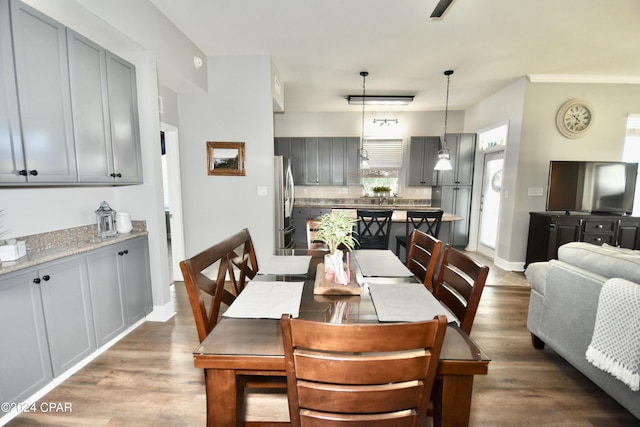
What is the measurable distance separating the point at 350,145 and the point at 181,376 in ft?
16.0

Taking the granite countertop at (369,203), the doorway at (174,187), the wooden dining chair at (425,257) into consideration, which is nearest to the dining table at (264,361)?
the wooden dining chair at (425,257)

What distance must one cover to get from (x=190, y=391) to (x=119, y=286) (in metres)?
1.09

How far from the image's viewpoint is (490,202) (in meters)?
5.00

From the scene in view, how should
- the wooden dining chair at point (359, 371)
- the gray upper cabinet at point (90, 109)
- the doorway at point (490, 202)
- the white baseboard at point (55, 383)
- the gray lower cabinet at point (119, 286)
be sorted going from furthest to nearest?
the doorway at point (490, 202) → the gray lower cabinet at point (119, 286) → the gray upper cabinet at point (90, 109) → the white baseboard at point (55, 383) → the wooden dining chair at point (359, 371)

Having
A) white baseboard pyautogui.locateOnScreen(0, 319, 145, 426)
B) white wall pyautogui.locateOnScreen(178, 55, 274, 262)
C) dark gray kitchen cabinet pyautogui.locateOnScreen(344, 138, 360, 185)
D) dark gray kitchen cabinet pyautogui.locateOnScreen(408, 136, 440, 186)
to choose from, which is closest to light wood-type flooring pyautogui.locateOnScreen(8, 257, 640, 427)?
white baseboard pyautogui.locateOnScreen(0, 319, 145, 426)

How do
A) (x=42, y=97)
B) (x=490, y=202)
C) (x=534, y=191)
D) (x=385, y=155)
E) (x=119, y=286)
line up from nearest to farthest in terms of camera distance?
1. (x=42, y=97)
2. (x=119, y=286)
3. (x=534, y=191)
4. (x=490, y=202)
5. (x=385, y=155)

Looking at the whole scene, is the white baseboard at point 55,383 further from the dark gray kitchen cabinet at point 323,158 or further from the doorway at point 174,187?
the dark gray kitchen cabinet at point 323,158

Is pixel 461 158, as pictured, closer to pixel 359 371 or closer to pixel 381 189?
pixel 381 189

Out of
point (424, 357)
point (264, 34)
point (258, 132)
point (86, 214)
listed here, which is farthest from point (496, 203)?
point (86, 214)

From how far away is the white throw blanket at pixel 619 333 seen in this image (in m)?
1.27

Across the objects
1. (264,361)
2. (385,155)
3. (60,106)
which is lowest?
(264,361)

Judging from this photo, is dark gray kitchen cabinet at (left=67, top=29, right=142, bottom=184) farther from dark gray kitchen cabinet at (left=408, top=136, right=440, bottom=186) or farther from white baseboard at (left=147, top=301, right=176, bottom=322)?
dark gray kitchen cabinet at (left=408, top=136, right=440, bottom=186)

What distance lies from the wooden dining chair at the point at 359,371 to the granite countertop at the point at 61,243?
1.79 metres

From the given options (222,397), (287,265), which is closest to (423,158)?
(287,265)
